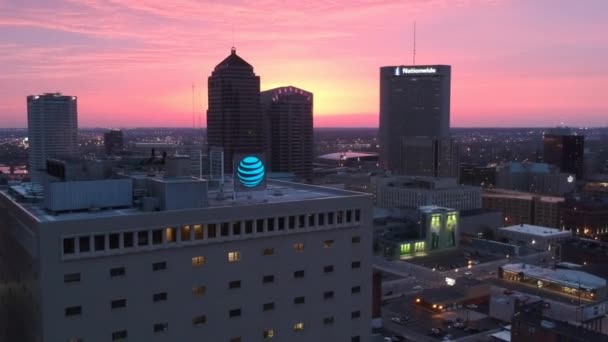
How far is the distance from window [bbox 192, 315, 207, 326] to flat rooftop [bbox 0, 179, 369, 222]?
503cm

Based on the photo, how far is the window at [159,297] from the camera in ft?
86.0

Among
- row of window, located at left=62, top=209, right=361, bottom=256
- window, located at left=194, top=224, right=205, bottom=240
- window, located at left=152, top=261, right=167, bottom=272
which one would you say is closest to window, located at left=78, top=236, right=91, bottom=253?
row of window, located at left=62, top=209, right=361, bottom=256

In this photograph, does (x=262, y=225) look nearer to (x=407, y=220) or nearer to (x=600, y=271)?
(x=600, y=271)

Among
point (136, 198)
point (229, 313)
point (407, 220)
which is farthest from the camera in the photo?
point (407, 220)

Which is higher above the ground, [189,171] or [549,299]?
[189,171]

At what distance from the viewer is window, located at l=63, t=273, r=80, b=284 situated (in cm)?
2430

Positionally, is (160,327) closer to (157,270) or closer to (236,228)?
(157,270)

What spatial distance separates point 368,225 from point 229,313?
8.88 metres

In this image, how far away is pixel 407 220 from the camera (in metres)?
133

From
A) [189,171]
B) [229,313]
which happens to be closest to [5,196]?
[189,171]

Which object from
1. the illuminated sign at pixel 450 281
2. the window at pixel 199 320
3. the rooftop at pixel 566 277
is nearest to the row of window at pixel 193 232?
the window at pixel 199 320

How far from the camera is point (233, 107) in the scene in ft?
633

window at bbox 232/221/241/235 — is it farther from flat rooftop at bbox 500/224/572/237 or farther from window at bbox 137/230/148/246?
flat rooftop at bbox 500/224/572/237

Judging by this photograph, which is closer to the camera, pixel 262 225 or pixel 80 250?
pixel 80 250
